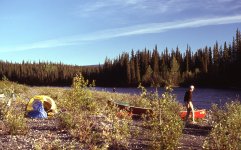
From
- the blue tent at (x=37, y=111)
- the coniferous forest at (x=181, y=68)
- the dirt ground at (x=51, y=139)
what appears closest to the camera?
the dirt ground at (x=51, y=139)

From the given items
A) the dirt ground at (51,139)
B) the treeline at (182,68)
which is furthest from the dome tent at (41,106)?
the treeline at (182,68)

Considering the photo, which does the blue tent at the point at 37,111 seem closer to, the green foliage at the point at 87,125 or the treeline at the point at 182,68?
the green foliage at the point at 87,125

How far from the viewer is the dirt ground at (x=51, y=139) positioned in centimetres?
1506

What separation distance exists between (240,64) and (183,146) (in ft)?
437

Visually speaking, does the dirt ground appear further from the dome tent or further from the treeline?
the treeline

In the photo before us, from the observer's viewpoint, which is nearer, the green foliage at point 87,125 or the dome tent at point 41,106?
the green foliage at point 87,125

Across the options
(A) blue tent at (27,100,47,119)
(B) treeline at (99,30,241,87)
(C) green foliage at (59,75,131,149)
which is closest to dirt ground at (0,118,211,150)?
(C) green foliage at (59,75,131,149)

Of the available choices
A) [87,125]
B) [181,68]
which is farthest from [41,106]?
[181,68]

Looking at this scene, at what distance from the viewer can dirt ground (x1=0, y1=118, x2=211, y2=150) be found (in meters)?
15.1

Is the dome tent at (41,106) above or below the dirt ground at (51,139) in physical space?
above

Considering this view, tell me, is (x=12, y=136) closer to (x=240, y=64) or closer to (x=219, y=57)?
(x=240, y=64)

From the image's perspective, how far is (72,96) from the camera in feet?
61.8

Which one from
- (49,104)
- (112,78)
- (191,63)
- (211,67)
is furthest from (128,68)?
(49,104)

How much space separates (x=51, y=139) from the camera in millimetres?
16438
